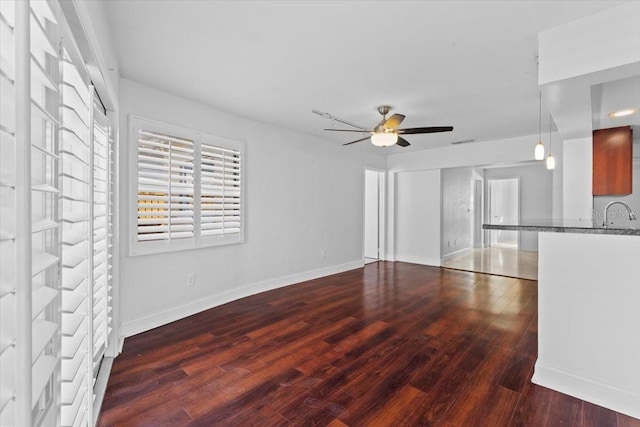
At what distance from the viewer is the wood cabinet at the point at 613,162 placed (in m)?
3.66

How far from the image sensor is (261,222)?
4.32m

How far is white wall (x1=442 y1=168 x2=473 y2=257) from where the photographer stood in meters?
6.72

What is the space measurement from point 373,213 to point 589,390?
17.4 ft

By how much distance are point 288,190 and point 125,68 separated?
2.60 metres

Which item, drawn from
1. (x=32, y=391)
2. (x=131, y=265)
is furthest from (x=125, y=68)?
(x=32, y=391)

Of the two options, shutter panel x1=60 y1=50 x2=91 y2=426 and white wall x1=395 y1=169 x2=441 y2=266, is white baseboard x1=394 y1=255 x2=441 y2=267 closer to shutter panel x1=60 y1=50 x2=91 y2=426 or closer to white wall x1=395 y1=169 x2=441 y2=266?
white wall x1=395 y1=169 x2=441 y2=266

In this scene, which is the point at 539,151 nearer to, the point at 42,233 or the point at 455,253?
the point at 42,233

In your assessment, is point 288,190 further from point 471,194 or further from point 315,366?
point 471,194

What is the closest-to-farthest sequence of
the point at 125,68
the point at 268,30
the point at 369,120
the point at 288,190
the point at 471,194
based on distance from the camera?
the point at 268,30 → the point at 125,68 → the point at 369,120 → the point at 288,190 → the point at 471,194

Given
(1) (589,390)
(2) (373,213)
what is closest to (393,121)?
(1) (589,390)

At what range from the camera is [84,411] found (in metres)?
1.44

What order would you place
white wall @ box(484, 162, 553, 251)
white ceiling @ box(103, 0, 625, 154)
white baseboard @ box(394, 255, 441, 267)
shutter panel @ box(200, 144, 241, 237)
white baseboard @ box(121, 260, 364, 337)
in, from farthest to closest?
white wall @ box(484, 162, 553, 251) → white baseboard @ box(394, 255, 441, 267) → shutter panel @ box(200, 144, 241, 237) → white baseboard @ box(121, 260, 364, 337) → white ceiling @ box(103, 0, 625, 154)

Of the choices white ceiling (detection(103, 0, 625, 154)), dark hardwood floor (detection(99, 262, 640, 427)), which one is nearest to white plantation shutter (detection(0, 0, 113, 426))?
dark hardwood floor (detection(99, 262, 640, 427))

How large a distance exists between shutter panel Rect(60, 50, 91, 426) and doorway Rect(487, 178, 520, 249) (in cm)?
1039
